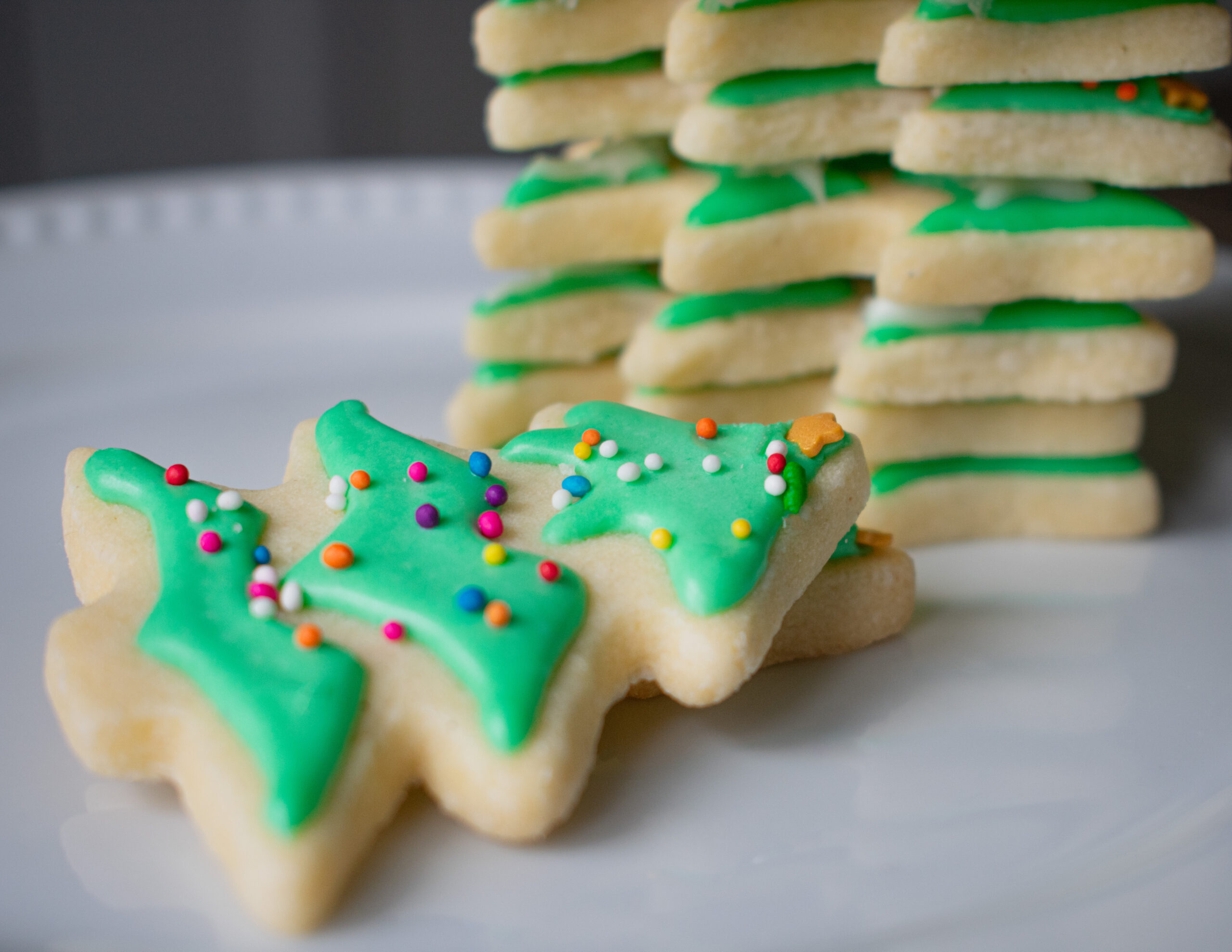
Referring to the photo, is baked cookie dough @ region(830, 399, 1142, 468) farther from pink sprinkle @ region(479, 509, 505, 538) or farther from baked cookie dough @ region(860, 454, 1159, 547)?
pink sprinkle @ region(479, 509, 505, 538)

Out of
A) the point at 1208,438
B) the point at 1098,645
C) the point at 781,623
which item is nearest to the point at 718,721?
the point at 781,623

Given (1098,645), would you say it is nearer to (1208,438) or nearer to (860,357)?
(860,357)

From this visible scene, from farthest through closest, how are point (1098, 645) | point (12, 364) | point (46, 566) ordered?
point (12, 364)
point (46, 566)
point (1098, 645)

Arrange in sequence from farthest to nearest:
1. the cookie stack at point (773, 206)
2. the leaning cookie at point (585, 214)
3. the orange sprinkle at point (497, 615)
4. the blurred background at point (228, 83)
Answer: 1. the blurred background at point (228, 83)
2. the leaning cookie at point (585, 214)
3. the cookie stack at point (773, 206)
4. the orange sprinkle at point (497, 615)

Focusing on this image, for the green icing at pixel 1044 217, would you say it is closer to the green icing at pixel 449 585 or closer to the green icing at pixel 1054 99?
the green icing at pixel 1054 99

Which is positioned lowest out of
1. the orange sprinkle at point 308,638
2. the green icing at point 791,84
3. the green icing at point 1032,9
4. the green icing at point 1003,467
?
the green icing at point 1003,467

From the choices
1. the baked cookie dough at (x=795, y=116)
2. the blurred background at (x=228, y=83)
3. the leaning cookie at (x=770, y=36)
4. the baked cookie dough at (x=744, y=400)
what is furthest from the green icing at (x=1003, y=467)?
the blurred background at (x=228, y=83)
